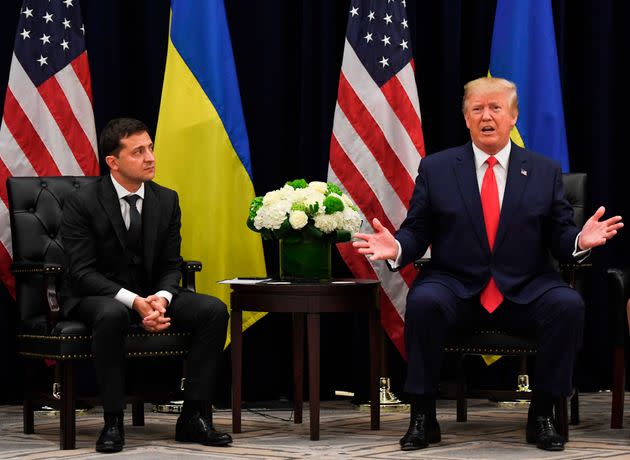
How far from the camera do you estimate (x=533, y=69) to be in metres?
5.68

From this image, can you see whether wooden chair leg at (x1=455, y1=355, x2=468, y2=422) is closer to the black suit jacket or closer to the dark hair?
the black suit jacket

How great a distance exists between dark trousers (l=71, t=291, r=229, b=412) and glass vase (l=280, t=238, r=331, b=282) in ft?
1.18

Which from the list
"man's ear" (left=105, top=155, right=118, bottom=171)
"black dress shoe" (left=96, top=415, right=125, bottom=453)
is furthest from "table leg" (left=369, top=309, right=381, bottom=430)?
"man's ear" (left=105, top=155, right=118, bottom=171)

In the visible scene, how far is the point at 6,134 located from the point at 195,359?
1.66m

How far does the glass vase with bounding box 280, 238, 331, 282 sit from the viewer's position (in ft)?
15.3

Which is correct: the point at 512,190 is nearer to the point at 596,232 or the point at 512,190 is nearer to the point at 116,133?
the point at 596,232

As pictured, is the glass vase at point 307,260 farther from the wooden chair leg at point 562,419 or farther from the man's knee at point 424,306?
the wooden chair leg at point 562,419

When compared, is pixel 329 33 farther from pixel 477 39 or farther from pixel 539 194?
pixel 539 194

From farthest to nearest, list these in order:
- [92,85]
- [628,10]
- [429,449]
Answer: [628,10]
[92,85]
[429,449]

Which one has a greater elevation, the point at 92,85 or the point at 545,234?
the point at 92,85

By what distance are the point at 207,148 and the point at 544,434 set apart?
2.15 metres

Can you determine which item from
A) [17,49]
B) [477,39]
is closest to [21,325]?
[17,49]

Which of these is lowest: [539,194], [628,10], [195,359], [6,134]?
[195,359]

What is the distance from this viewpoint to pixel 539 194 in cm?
451
